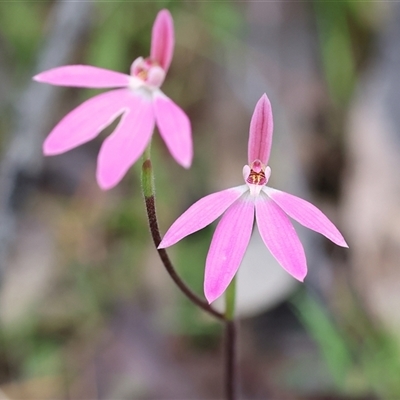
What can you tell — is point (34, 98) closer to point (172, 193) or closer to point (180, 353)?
point (172, 193)

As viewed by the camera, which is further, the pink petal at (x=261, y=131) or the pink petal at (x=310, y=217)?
the pink petal at (x=261, y=131)

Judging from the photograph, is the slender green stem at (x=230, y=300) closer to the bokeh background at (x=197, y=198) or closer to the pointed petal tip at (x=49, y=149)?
the pointed petal tip at (x=49, y=149)

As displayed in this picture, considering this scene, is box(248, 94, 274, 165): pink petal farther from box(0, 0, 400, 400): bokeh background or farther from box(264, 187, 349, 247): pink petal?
box(0, 0, 400, 400): bokeh background

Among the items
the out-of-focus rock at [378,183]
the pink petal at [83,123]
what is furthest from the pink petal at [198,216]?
the out-of-focus rock at [378,183]

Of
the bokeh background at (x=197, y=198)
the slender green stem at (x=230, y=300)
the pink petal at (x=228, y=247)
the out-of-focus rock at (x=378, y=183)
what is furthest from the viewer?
the out-of-focus rock at (x=378, y=183)

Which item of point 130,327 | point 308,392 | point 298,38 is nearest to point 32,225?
point 130,327

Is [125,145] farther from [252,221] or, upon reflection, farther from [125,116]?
[252,221]
